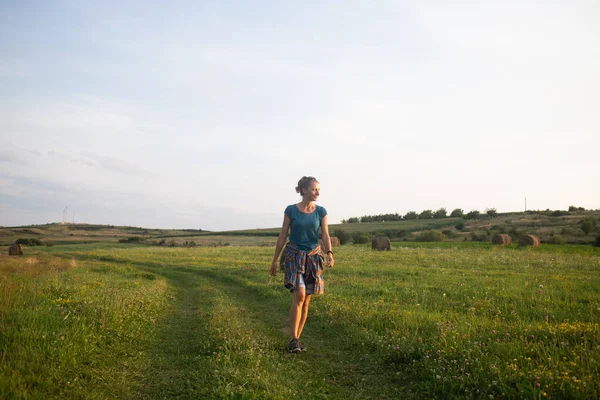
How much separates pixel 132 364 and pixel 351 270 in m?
13.2

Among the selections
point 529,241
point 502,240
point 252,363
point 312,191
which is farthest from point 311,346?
point 502,240

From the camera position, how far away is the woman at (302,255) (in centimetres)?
675

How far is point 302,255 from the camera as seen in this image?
6.81 metres

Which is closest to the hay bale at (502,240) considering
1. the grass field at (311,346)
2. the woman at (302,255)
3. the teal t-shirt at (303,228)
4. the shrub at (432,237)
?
the shrub at (432,237)

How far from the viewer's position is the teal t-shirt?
22.7ft

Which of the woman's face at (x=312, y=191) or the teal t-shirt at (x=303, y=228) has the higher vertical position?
the woman's face at (x=312, y=191)

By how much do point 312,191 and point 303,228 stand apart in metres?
0.72

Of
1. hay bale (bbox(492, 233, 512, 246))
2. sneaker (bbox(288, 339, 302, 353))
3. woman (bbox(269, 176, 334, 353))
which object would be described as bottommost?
Result: hay bale (bbox(492, 233, 512, 246))

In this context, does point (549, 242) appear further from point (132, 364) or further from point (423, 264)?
point (132, 364)

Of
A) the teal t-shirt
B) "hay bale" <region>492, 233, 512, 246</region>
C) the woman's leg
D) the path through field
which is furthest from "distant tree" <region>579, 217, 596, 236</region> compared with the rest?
the woman's leg

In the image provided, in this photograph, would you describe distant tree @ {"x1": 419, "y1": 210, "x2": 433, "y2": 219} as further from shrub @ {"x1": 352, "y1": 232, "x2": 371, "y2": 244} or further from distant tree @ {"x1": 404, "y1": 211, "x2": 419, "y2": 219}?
shrub @ {"x1": 352, "y1": 232, "x2": 371, "y2": 244}

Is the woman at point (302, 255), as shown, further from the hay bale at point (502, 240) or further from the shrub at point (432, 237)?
the shrub at point (432, 237)

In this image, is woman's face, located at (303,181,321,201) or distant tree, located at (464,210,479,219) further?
distant tree, located at (464,210,479,219)

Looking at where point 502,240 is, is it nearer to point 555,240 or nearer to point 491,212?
point 555,240
